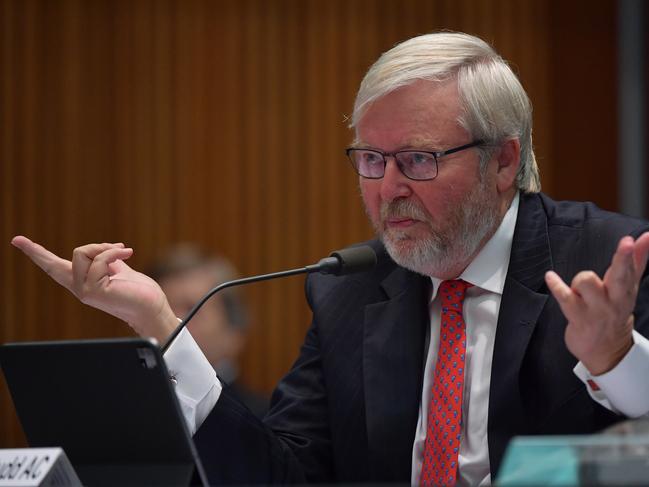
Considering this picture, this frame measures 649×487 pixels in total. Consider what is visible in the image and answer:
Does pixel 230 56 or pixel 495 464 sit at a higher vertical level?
pixel 230 56

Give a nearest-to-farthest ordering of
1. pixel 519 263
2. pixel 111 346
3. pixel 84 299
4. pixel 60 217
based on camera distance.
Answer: pixel 111 346, pixel 84 299, pixel 519 263, pixel 60 217

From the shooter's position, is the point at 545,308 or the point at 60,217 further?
the point at 60,217

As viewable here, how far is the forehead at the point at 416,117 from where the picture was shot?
2.27 metres

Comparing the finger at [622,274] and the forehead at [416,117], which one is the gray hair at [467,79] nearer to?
the forehead at [416,117]

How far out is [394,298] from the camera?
7.98ft

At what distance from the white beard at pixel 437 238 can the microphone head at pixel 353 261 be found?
205 mm

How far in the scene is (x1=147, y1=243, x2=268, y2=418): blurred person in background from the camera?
4207 millimetres

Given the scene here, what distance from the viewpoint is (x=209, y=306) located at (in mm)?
4219

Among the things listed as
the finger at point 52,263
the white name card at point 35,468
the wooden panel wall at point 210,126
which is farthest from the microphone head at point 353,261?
the wooden panel wall at point 210,126

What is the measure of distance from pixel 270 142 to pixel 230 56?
0.41 m

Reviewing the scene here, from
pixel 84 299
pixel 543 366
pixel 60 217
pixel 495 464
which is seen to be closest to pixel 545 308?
pixel 543 366

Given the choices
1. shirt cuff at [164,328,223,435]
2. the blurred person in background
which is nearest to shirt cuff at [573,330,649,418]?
shirt cuff at [164,328,223,435]

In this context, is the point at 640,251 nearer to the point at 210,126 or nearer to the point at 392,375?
the point at 392,375

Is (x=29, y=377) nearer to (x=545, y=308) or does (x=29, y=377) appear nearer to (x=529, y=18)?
(x=545, y=308)
